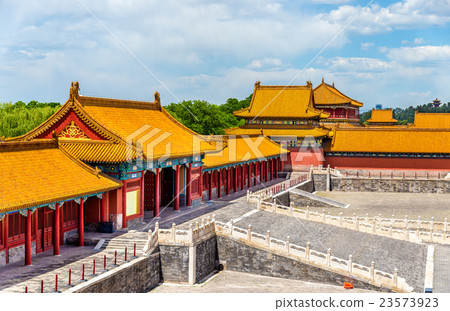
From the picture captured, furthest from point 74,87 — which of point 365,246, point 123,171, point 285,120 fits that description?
point 285,120

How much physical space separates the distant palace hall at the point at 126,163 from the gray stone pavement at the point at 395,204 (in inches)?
266

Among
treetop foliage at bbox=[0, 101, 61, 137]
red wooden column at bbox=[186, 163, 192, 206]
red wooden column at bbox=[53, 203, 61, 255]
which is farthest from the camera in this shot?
treetop foliage at bbox=[0, 101, 61, 137]

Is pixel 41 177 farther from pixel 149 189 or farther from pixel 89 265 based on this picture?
pixel 149 189

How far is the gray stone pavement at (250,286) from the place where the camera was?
27.7m

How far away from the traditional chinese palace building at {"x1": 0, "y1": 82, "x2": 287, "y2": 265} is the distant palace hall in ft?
0.17

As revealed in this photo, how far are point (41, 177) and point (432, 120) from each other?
250ft

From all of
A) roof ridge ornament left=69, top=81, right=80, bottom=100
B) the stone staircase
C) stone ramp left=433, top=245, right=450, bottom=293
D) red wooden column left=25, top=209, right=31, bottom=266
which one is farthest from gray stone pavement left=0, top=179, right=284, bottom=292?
stone ramp left=433, top=245, right=450, bottom=293

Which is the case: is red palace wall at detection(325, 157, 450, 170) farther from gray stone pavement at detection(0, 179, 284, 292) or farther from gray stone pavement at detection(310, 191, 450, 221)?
gray stone pavement at detection(0, 179, 284, 292)

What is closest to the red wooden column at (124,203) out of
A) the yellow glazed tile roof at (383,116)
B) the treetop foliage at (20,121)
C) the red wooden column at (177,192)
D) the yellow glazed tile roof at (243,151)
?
the red wooden column at (177,192)

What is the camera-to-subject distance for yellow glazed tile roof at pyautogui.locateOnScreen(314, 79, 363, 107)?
93875 millimetres

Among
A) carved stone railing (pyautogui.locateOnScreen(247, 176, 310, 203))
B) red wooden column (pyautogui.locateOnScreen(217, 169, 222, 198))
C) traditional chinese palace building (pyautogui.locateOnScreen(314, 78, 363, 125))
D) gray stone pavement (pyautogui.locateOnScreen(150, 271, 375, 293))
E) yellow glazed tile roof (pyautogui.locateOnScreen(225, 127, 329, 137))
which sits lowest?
gray stone pavement (pyautogui.locateOnScreen(150, 271, 375, 293))

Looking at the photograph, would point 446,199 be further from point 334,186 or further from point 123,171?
point 123,171

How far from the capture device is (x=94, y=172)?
29453mm

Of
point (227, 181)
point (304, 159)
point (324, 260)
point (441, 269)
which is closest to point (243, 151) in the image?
point (227, 181)
